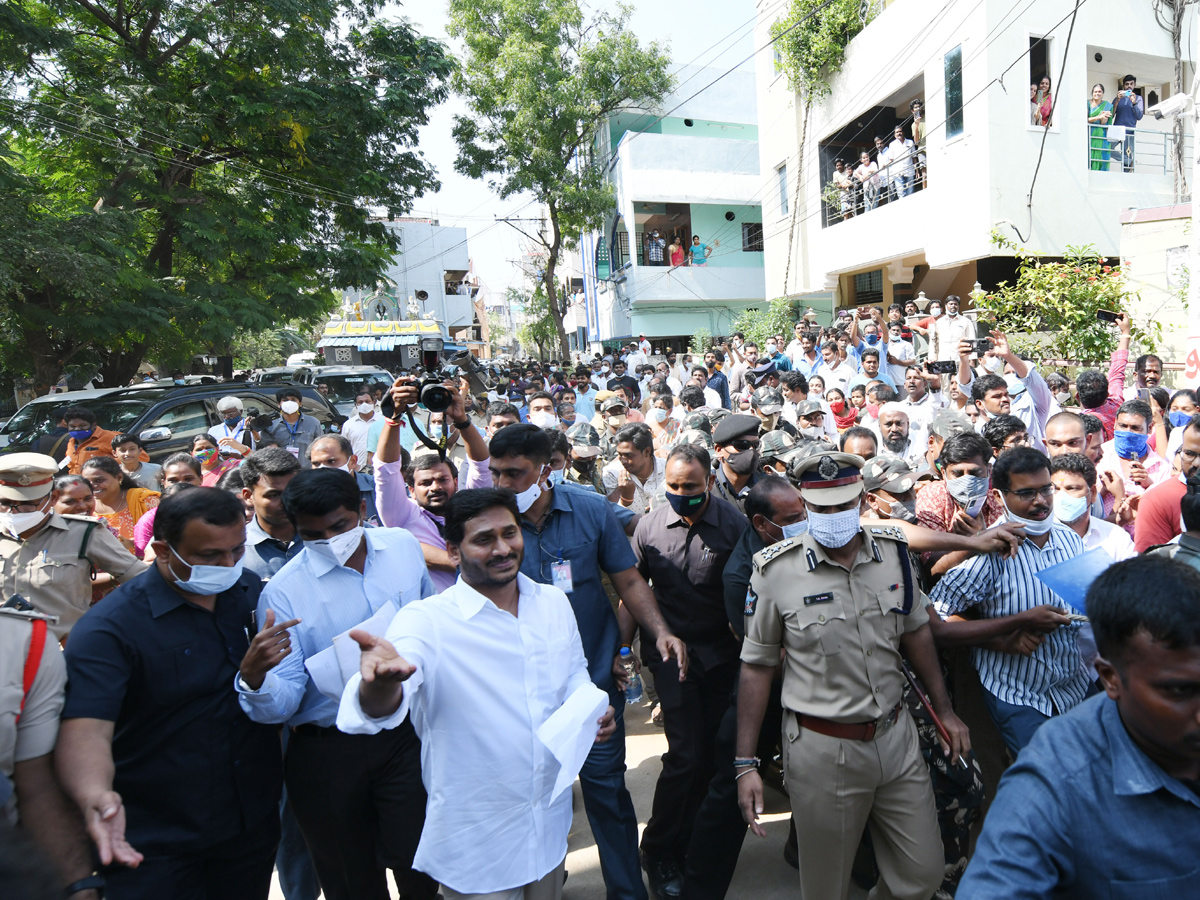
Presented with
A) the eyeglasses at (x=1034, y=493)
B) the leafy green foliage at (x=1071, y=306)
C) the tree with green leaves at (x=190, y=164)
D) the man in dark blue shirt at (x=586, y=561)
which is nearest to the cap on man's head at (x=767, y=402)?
the leafy green foliage at (x=1071, y=306)

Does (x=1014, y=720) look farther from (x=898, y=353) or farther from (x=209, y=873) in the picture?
(x=898, y=353)

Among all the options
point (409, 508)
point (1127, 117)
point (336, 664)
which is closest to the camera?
point (336, 664)

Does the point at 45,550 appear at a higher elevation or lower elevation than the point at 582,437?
lower

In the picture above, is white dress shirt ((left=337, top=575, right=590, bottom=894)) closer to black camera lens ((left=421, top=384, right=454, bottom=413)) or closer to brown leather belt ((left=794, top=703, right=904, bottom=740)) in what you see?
brown leather belt ((left=794, top=703, right=904, bottom=740))

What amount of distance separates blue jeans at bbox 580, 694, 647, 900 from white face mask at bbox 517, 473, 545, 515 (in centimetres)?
101

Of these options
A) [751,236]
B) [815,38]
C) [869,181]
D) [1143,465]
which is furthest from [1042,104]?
[751,236]

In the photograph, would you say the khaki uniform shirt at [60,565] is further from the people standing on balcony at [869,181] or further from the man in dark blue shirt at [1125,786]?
the people standing on balcony at [869,181]

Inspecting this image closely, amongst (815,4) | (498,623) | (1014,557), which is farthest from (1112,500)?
(815,4)

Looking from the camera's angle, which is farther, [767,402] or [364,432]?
[364,432]

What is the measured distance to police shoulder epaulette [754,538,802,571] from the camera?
2.70 meters

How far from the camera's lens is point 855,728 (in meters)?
2.55

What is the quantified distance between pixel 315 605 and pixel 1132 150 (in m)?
16.4

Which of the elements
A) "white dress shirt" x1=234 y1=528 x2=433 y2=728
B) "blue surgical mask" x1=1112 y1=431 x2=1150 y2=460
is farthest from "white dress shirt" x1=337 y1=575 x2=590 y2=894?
"blue surgical mask" x1=1112 y1=431 x2=1150 y2=460

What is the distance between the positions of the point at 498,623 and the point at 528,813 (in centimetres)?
57
